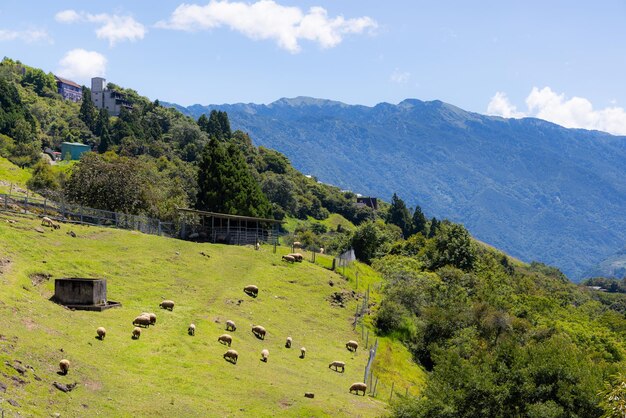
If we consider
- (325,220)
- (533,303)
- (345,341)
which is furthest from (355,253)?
(325,220)

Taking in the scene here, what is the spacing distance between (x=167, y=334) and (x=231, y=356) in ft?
13.4

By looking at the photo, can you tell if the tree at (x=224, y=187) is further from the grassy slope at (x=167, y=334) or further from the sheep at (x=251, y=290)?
the sheep at (x=251, y=290)

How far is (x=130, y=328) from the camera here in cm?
3912

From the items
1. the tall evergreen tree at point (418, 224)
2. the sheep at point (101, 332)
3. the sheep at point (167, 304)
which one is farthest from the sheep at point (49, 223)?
the tall evergreen tree at point (418, 224)

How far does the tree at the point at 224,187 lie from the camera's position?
93750mm

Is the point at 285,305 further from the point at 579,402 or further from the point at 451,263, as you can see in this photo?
the point at 451,263

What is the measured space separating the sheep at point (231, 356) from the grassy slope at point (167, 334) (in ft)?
1.51

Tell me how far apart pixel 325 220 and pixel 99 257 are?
140137 mm

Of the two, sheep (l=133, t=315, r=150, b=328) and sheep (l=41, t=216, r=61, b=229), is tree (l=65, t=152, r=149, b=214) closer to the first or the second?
sheep (l=41, t=216, r=61, b=229)

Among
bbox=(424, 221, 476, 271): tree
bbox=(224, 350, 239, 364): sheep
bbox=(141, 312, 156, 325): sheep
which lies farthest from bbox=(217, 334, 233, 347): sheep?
bbox=(424, 221, 476, 271): tree

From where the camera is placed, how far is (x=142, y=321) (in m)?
40.1

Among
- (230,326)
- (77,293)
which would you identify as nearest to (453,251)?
(230,326)

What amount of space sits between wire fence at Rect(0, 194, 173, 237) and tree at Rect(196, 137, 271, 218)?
43.6 feet

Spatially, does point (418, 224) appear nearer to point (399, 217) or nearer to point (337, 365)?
point (399, 217)
